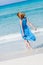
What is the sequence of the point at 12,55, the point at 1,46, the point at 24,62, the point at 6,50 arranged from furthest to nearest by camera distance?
the point at 1,46 < the point at 6,50 < the point at 12,55 < the point at 24,62

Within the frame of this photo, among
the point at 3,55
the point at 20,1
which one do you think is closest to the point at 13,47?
the point at 3,55

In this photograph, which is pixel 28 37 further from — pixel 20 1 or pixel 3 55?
pixel 20 1

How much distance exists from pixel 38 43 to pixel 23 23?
47.0 inches

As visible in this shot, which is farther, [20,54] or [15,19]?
[15,19]

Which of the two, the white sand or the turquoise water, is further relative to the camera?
the turquoise water

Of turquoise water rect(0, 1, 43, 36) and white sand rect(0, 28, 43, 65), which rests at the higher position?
white sand rect(0, 28, 43, 65)

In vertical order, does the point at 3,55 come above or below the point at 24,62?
below

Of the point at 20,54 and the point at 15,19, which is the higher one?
the point at 20,54

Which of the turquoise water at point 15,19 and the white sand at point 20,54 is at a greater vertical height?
the white sand at point 20,54

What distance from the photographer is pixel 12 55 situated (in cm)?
668

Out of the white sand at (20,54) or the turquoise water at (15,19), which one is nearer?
the white sand at (20,54)

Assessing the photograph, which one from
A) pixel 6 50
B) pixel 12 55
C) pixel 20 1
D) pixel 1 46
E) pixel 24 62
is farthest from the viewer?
pixel 20 1

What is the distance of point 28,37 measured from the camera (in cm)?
690

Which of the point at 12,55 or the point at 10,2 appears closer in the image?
the point at 12,55
